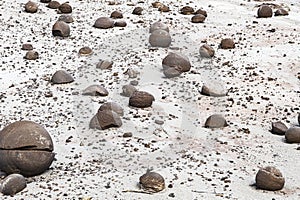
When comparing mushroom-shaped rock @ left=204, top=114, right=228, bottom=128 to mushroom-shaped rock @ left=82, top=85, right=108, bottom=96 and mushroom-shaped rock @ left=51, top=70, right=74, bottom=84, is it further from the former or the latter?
mushroom-shaped rock @ left=51, top=70, right=74, bottom=84

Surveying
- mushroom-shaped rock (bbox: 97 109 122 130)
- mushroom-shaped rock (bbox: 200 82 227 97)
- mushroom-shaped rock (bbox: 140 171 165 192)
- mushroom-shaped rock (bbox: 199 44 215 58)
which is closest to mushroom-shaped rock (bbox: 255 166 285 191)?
mushroom-shaped rock (bbox: 140 171 165 192)

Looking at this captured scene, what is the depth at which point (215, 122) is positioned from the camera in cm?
514

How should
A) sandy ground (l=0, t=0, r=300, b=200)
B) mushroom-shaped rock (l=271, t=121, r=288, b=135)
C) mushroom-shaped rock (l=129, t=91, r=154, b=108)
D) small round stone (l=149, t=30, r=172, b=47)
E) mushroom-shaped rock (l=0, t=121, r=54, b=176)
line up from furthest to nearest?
1. small round stone (l=149, t=30, r=172, b=47)
2. mushroom-shaped rock (l=129, t=91, r=154, b=108)
3. mushroom-shaped rock (l=271, t=121, r=288, b=135)
4. sandy ground (l=0, t=0, r=300, b=200)
5. mushroom-shaped rock (l=0, t=121, r=54, b=176)

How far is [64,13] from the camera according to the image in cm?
812

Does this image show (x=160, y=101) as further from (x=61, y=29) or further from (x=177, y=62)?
(x=61, y=29)

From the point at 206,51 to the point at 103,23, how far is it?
1535mm

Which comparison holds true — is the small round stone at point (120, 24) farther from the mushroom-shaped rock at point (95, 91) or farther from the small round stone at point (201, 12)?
the mushroom-shaped rock at point (95, 91)

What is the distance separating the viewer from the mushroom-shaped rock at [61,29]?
7.18m

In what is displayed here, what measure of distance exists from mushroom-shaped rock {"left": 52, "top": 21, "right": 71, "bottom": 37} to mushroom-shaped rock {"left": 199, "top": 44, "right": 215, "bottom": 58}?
5.53 feet

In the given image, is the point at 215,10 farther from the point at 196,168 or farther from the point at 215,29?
the point at 196,168

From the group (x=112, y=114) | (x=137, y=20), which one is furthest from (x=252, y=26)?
(x=112, y=114)

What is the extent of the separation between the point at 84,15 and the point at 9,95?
260 centimetres

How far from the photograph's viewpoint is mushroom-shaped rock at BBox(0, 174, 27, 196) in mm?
3949

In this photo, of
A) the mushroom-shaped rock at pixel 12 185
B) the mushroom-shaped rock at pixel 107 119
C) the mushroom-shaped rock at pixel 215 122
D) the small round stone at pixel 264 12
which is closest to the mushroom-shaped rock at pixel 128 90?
the mushroom-shaped rock at pixel 107 119
